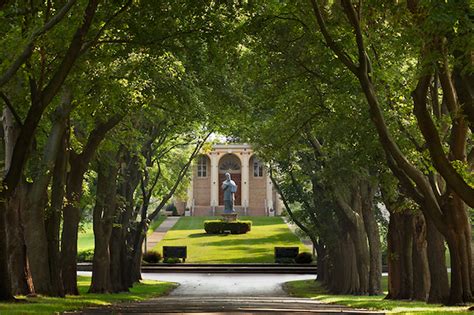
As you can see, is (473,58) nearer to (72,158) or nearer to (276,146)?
(276,146)

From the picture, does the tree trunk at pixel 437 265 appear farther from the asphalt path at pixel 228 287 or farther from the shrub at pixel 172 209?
the shrub at pixel 172 209

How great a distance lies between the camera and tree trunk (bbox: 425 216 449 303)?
16625 mm

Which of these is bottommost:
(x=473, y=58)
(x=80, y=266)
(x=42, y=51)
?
(x=80, y=266)

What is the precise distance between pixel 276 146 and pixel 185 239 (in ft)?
138

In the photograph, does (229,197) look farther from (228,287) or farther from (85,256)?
(228,287)

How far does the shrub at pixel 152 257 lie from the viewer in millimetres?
49531

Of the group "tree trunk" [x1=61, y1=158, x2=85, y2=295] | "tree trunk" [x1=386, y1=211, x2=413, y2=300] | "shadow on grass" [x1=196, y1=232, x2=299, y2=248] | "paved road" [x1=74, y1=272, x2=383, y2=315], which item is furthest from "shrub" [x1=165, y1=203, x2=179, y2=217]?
"tree trunk" [x1=61, y1=158, x2=85, y2=295]

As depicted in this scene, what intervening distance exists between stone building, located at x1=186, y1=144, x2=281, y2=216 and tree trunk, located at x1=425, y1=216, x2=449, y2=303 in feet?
242

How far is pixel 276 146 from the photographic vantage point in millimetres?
19734

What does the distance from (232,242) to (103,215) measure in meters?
35.9

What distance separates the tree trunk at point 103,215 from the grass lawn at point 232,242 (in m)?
25.5

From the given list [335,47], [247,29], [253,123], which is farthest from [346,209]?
[335,47]

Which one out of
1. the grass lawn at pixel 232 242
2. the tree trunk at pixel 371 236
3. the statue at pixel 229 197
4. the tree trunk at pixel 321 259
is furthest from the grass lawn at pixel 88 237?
→ the tree trunk at pixel 371 236

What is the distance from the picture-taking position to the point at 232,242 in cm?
5881
